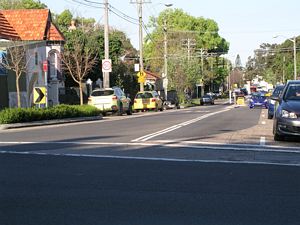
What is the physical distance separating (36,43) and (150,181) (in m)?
31.5

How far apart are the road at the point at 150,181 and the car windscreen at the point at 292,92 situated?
130 centimetres

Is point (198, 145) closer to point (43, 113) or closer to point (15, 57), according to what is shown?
point (43, 113)

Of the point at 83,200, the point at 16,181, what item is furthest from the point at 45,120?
the point at 83,200

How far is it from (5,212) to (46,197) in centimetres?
97

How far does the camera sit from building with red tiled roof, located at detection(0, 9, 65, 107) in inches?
1484

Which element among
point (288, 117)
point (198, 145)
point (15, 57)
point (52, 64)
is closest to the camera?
point (288, 117)

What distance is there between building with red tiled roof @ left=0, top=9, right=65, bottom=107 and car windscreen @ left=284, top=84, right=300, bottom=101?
23.9 m

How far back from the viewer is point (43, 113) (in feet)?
82.0

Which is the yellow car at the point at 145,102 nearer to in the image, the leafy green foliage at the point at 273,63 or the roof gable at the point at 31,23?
the roof gable at the point at 31,23

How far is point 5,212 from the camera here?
22.9 feet

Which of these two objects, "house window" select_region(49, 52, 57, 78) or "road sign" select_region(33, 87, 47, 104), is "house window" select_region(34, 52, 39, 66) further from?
"road sign" select_region(33, 87, 47, 104)

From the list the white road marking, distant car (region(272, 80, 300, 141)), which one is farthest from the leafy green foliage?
distant car (region(272, 80, 300, 141))

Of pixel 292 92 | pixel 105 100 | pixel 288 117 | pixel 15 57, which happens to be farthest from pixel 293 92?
pixel 15 57

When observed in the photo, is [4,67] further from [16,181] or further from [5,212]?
[5,212]
